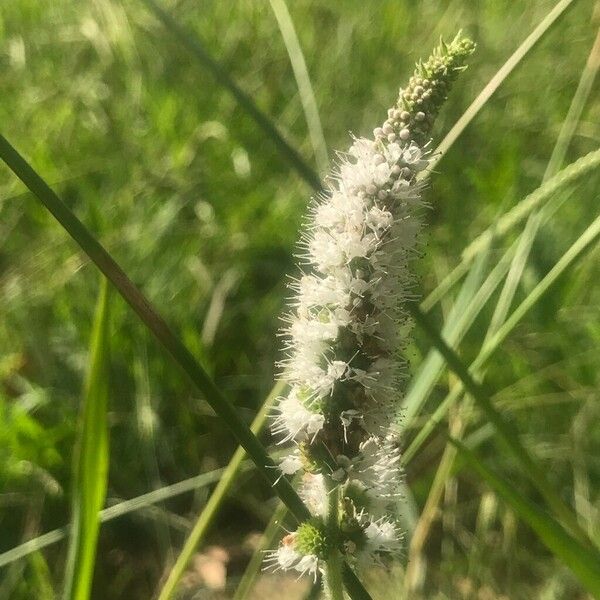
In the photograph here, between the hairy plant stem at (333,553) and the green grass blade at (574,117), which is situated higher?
the green grass blade at (574,117)

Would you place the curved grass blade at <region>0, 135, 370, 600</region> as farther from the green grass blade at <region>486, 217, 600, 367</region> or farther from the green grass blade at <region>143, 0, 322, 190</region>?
the green grass blade at <region>486, 217, 600, 367</region>

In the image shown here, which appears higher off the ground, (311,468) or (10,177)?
(10,177)

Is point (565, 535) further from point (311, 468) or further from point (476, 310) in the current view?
point (476, 310)

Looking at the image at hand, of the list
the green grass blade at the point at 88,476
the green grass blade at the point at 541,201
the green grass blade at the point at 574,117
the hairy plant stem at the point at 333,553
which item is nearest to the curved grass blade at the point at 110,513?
the green grass blade at the point at 88,476

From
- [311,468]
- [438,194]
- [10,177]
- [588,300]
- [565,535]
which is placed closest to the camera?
[565,535]

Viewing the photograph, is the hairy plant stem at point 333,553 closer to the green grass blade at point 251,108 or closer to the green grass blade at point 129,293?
the green grass blade at point 129,293

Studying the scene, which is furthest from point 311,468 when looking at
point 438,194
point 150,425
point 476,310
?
point 438,194

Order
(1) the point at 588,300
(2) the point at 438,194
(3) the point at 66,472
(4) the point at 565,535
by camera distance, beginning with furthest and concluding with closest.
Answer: (2) the point at 438,194 < (1) the point at 588,300 < (3) the point at 66,472 < (4) the point at 565,535
